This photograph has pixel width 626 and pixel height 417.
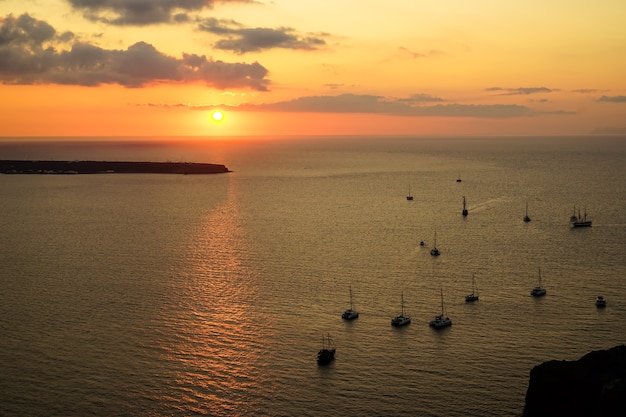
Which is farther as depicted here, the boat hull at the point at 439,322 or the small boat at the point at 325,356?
the boat hull at the point at 439,322

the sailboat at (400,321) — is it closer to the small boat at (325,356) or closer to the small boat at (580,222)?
the small boat at (325,356)

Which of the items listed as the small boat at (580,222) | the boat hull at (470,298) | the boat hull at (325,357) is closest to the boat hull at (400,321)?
the boat hull at (325,357)

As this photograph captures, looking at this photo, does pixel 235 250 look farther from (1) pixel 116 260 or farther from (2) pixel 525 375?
(2) pixel 525 375

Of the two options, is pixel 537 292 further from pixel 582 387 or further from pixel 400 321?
pixel 582 387

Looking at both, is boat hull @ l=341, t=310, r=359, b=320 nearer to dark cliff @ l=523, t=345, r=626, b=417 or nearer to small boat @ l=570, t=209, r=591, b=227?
dark cliff @ l=523, t=345, r=626, b=417

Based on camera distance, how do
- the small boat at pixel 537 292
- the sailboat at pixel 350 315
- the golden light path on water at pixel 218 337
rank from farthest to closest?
the small boat at pixel 537 292, the sailboat at pixel 350 315, the golden light path on water at pixel 218 337

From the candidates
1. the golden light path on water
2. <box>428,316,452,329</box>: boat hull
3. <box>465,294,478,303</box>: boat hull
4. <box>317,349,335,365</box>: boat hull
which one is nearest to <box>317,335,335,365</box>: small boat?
A: <box>317,349,335,365</box>: boat hull

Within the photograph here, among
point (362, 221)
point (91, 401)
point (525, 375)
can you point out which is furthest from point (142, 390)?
point (362, 221)
